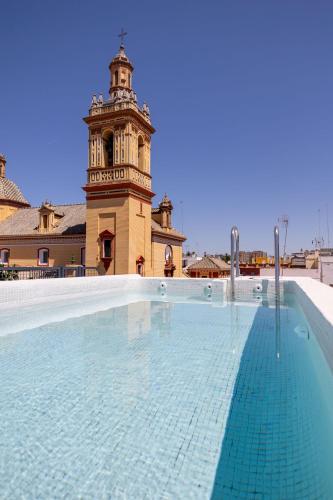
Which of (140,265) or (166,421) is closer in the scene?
(166,421)

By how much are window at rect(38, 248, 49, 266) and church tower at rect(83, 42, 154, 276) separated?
5.10 metres

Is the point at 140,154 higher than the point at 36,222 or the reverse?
higher

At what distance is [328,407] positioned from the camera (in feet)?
7.90

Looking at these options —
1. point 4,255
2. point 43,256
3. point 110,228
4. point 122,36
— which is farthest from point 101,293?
point 122,36

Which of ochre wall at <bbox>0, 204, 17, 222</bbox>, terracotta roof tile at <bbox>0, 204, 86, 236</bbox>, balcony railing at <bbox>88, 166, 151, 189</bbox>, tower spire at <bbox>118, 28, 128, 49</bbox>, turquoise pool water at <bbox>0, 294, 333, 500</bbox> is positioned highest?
tower spire at <bbox>118, 28, 128, 49</bbox>

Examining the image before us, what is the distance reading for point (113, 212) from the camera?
18.6m

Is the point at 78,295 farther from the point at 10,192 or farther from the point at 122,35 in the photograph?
the point at 10,192

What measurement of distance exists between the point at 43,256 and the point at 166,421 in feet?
72.7

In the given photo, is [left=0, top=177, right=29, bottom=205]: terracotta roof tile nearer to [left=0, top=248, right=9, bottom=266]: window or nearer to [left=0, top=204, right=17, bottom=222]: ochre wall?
[left=0, top=204, right=17, bottom=222]: ochre wall

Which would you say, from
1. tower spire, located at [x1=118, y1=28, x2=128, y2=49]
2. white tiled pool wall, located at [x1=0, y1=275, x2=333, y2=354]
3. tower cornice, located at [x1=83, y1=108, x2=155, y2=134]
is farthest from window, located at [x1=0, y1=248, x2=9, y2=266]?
tower spire, located at [x1=118, y1=28, x2=128, y2=49]

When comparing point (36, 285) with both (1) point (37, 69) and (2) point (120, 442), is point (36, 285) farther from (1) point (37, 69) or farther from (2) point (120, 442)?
(1) point (37, 69)

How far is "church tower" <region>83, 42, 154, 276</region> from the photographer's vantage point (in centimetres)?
1830

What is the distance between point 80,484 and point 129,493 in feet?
1.01

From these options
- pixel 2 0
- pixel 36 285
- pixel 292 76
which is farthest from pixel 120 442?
pixel 2 0
